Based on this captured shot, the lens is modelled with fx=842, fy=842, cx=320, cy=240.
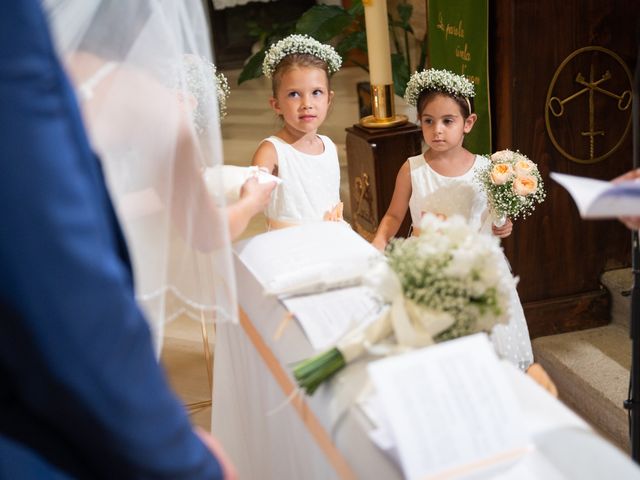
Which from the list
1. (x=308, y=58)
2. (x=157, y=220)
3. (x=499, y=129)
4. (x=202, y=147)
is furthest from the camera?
(x=499, y=129)

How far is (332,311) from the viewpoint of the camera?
6.69ft

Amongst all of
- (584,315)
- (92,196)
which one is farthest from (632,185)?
(584,315)

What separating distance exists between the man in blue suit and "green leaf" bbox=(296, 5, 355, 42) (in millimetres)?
4738

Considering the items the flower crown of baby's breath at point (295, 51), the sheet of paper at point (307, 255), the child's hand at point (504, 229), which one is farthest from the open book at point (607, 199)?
A: the flower crown of baby's breath at point (295, 51)

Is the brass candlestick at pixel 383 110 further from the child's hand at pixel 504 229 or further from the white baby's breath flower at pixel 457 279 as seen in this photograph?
the white baby's breath flower at pixel 457 279

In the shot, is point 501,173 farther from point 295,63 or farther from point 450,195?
point 295,63

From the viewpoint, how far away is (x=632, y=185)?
1608 millimetres

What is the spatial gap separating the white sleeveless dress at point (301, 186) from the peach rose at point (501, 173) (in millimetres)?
774

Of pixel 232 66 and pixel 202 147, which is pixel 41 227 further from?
pixel 232 66

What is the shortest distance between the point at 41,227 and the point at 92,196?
0.10 metres

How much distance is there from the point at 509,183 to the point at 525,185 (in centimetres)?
6

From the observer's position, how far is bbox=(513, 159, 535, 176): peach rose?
3.20 meters

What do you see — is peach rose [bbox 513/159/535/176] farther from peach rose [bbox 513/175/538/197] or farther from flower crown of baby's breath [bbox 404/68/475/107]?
flower crown of baby's breath [bbox 404/68/475/107]

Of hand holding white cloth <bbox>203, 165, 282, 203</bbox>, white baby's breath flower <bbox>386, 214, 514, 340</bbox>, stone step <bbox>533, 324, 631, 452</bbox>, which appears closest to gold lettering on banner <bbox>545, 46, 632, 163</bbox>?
stone step <bbox>533, 324, 631, 452</bbox>
